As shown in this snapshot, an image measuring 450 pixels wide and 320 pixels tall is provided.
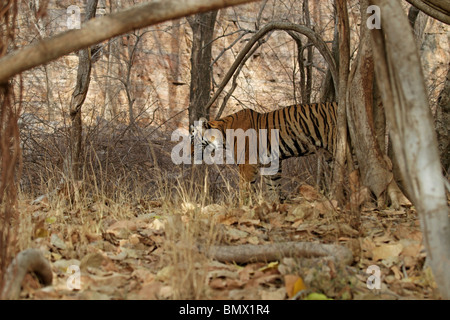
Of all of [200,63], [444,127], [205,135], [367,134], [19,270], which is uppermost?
[200,63]

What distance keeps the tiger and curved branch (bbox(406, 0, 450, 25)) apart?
213 centimetres

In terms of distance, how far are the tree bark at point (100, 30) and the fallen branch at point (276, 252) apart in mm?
1496

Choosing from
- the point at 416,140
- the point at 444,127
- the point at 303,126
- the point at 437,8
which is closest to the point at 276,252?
the point at 416,140

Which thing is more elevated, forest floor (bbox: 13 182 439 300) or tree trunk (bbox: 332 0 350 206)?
tree trunk (bbox: 332 0 350 206)

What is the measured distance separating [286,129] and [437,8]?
3652mm

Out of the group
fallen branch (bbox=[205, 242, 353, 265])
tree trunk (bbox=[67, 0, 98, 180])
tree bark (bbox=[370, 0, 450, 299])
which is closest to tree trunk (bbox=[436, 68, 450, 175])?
fallen branch (bbox=[205, 242, 353, 265])

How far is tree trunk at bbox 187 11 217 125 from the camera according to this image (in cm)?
1020

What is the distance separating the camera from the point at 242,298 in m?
2.81

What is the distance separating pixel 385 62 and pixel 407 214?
7.51 feet

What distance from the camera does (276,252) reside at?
330cm

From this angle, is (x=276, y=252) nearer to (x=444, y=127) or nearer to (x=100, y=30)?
(x=100, y=30)

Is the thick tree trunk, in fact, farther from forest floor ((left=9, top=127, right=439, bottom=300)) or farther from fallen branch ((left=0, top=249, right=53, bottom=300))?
fallen branch ((left=0, top=249, right=53, bottom=300))
